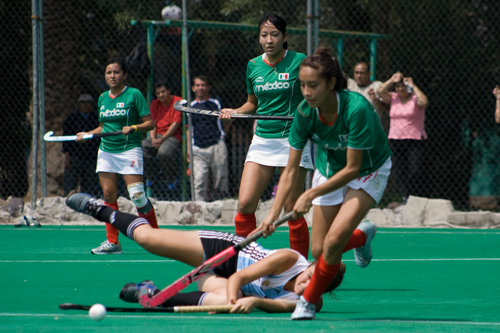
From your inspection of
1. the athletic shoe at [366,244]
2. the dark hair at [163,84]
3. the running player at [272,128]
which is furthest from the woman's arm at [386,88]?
the athletic shoe at [366,244]

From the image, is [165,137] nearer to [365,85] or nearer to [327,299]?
[365,85]

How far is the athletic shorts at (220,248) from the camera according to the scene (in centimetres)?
488

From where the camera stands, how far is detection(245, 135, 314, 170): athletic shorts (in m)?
6.23

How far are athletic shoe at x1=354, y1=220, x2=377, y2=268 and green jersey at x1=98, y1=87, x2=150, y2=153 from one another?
3.39 m

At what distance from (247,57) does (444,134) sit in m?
3.48

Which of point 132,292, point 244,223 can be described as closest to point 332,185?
point 132,292

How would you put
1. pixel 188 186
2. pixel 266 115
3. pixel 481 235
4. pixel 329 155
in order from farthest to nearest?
1. pixel 188 186
2. pixel 481 235
3. pixel 266 115
4. pixel 329 155

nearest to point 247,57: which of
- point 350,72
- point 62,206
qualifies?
point 350,72

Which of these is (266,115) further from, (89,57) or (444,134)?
(89,57)

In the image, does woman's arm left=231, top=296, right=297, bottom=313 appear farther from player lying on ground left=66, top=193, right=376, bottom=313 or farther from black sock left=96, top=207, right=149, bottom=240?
black sock left=96, top=207, right=149, bottom=240

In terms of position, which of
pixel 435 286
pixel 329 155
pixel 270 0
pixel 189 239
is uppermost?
pixel 270 0

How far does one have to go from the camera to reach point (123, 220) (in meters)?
5.12

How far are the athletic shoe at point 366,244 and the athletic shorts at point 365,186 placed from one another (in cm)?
53

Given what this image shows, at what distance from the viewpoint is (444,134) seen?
11.4 meters
